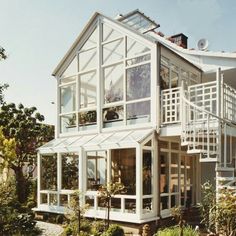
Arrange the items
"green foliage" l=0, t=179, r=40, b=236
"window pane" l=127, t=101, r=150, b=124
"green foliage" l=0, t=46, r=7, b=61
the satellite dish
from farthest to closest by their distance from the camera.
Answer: the satellite dish < "window pane" l=127, t=101, r=150, b=124 < "green foliage" l=0, t=46, r=7, b=61 < "green foliage" l=0, t=179, r=40, b=236

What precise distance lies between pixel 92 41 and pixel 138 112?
4430 millimetres

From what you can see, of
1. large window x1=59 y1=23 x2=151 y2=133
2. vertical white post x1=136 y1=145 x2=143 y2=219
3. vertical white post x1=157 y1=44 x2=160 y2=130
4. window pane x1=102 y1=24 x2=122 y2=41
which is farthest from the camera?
window pane x1=102 y1=24 x2=122 y2=41

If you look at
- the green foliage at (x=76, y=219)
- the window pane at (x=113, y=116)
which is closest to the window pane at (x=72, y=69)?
the window pane at (x=113, y=116)

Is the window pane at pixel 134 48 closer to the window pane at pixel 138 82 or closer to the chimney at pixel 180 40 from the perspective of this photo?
the window pane at pixel 138 82

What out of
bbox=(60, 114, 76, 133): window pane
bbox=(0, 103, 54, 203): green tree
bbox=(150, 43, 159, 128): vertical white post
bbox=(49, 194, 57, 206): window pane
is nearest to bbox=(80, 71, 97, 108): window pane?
bbox=(60, 114, 76, 133): window pane

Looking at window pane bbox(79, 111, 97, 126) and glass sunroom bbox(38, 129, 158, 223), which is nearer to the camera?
glass sunroom bbox(38, 129, 158, 223)

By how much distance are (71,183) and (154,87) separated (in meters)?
5.67

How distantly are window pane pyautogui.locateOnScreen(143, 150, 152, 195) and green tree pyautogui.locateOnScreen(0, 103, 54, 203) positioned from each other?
8810 mm

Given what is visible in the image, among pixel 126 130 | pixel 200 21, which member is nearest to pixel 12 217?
pixel 126 130

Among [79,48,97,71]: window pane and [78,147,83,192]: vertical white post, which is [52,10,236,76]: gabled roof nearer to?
[79,48,97,71]: window pane

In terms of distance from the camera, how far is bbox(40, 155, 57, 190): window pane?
1656 centimetres

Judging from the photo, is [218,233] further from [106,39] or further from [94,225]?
[106,39]

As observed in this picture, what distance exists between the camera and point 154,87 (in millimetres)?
13367

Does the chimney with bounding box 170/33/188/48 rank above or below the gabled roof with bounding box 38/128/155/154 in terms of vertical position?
above
